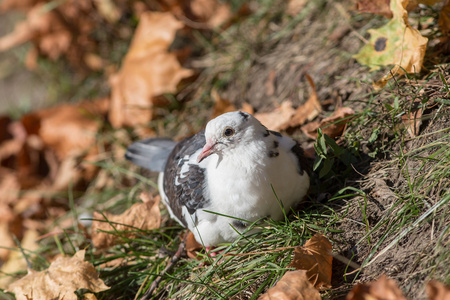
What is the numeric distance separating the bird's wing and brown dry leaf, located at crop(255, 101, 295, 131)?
2.57 feet

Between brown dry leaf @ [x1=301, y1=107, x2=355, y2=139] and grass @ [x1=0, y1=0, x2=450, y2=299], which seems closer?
grass @ [x1=0, y1=0, x2=450, y2=299]

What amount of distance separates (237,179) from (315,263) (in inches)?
23.5

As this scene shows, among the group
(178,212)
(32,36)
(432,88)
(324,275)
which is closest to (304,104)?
(432,88)

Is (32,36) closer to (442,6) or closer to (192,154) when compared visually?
(192,154)

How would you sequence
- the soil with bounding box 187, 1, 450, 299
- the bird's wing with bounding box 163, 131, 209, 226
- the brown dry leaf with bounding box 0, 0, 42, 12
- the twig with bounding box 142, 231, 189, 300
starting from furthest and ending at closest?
the brown dry leaf with bounding box 0, 0, 42, 12
the twig with bounding box 142, 231, 189, 300
the bird's wing with bounding box 163, 131, 209, 226
the soil with bounding box 187, 1, 450, 299

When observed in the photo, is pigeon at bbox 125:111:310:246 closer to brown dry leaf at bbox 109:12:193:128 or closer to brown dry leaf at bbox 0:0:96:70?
brown dry leaf at bbox 109:12:193:128

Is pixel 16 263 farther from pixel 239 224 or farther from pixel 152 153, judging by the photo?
pixel 239 224

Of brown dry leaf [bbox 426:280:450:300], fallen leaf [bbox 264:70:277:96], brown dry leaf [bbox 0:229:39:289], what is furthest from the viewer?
fallen leaf [bbox 264:70:277:96]

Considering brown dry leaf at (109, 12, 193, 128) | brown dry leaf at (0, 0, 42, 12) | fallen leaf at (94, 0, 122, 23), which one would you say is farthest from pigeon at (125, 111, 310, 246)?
brown dry leaf at (0, 0, 42, 12)

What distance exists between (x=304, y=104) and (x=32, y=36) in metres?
4.04

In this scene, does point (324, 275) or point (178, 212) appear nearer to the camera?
point (324, 275)

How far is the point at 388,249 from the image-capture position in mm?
2357

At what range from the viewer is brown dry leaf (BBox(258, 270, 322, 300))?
2.15m

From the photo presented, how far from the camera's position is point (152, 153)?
3.86m
